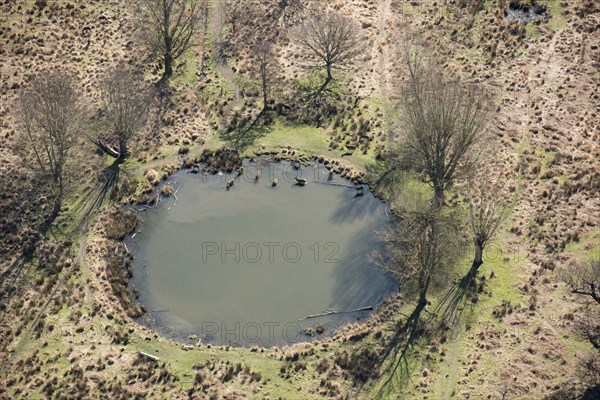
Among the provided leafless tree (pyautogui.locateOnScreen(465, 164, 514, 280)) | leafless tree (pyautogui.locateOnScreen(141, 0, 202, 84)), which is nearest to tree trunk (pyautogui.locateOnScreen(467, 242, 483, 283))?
leafless tree (pyautogui.locateOnScreen(465, 164, 514, 280))

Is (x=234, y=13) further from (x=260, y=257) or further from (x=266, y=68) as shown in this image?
(x=260, y=257)

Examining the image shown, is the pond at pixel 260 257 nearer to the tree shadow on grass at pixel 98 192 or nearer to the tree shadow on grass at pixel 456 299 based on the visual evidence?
the tree shadow on grass at pixel 456 299

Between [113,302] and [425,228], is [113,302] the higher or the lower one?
the lower one

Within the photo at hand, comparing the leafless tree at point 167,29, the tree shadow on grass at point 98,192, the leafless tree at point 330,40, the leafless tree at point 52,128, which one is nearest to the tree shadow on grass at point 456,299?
the leafless tree at point 330,40

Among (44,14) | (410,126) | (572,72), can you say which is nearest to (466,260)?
(410,126)

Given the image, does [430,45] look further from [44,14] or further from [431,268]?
[44,14]
